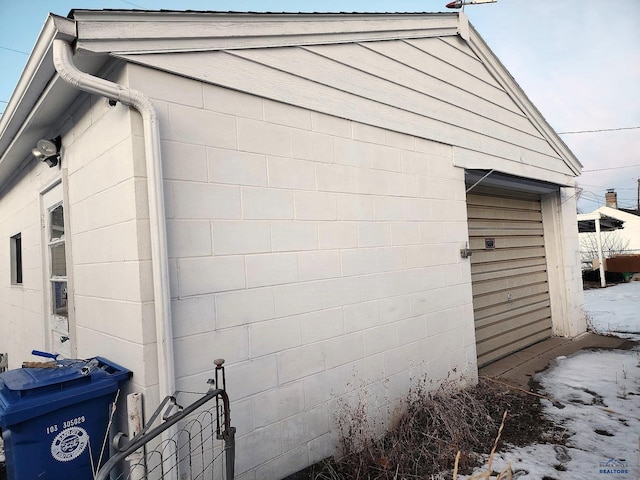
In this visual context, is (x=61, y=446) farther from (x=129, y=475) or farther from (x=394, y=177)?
(x=394, y=177)

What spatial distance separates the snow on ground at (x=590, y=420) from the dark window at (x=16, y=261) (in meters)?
6.38

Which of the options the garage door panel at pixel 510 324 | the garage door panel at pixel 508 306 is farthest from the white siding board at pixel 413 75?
the garage door panel at pixel 510 324

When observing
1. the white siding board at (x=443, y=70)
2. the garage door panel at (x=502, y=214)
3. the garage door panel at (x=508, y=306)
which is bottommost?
the garage door panel at (x=508, y=306)

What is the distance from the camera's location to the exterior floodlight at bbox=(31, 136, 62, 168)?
3.27 m

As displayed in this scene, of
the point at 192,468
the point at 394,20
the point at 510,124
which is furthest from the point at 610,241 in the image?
the point at 192,468

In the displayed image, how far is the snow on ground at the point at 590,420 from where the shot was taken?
283 centimetres

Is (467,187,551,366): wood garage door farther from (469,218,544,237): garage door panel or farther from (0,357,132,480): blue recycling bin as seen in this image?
(0,357,132,480): blue recycling bin

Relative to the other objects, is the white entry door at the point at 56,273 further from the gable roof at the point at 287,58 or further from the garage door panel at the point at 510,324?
the garage door panel at the point at 510,324

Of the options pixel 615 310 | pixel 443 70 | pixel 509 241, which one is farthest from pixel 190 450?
pixel 615 310

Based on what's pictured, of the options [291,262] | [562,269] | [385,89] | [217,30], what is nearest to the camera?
A: [217,30]

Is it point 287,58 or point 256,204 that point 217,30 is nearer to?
point 287,58

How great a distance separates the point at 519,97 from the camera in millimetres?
6000

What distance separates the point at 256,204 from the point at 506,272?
15.2 feet

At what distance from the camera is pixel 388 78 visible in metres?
3.93
